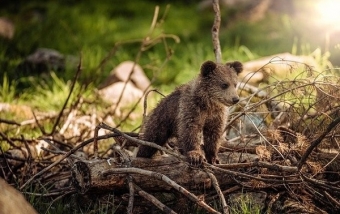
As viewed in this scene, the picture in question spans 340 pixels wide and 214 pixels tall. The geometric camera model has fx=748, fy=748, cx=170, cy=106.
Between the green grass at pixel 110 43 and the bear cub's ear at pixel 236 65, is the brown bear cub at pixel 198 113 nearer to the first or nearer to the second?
the bear cub's ear at pixel 236 65

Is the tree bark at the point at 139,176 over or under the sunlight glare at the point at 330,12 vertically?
under

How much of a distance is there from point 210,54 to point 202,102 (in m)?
5.54

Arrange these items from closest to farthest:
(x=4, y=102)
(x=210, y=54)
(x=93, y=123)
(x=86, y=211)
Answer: (x=86, y=211) → (x=93, y=123) → (x=4, y=102) → (x=210, y=54)

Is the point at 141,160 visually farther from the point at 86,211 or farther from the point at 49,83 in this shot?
the point at 49,83

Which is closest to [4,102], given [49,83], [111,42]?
[49,83]

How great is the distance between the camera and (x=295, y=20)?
11906mm

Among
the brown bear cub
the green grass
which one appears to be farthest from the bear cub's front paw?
the green grass

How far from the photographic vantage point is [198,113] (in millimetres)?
4984

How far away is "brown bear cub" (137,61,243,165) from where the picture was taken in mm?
4957

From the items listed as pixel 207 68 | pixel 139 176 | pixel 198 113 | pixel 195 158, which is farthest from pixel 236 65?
pixel 139 176

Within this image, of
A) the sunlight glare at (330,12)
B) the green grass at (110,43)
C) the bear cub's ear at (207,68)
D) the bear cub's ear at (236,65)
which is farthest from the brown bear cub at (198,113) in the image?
the sunlight glare at (330,12)

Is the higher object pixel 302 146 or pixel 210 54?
pixel 210 54

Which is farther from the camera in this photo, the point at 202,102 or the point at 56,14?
the point at 56,14

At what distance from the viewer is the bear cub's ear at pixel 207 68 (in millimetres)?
5061
